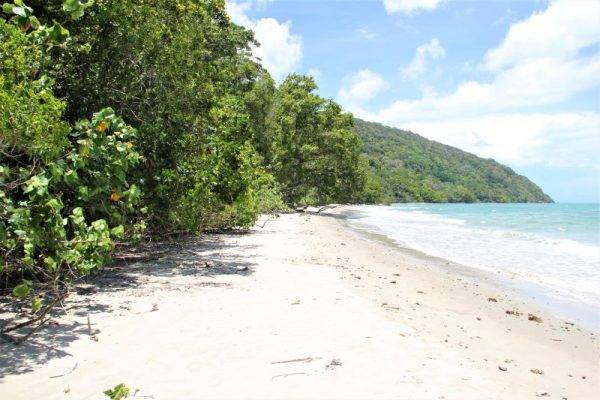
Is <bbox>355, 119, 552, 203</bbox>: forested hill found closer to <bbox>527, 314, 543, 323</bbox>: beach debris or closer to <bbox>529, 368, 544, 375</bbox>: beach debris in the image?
<bbox>527, 314, 543, 323</bbox>: beach debris

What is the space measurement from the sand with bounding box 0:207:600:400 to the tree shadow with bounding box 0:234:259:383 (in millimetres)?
28

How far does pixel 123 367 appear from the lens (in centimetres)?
452

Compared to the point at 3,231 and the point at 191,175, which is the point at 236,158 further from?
the point at 3,231

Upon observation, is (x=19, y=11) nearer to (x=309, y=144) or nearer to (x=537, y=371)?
(x=537, y=371)

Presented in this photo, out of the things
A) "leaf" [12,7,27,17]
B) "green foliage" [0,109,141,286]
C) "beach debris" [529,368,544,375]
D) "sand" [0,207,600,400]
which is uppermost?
"leaf" [12,7,27,17]

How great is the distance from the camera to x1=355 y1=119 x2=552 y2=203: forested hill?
120 m

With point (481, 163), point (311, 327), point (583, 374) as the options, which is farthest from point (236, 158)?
point (481, 163)

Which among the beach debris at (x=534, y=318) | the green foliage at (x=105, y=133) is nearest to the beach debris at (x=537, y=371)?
the beach debris at (x=534, y=318)

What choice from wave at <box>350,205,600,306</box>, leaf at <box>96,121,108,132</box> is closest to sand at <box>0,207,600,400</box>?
leaf at <box>96,121,108,132</box>

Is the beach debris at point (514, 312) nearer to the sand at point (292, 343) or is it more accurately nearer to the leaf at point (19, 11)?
the sand at point (292, 343)

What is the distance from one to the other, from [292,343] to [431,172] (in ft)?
466

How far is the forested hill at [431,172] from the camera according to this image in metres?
120

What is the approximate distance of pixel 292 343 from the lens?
510cm

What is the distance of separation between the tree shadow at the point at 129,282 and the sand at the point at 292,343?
0.03 metres
